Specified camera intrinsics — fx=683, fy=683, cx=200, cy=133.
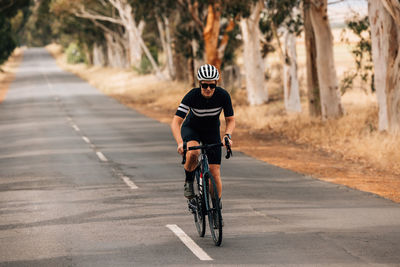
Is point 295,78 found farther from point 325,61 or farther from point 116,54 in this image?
point 116,54

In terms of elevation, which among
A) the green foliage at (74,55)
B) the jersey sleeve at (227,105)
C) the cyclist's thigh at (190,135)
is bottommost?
the cyclist's thigh at (190,135)

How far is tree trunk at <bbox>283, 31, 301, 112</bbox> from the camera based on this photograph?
25520 millimetres

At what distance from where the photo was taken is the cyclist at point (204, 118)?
7.38 m

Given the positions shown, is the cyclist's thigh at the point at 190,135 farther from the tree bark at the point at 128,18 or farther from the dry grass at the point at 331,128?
the tree bark at the point at 128,18

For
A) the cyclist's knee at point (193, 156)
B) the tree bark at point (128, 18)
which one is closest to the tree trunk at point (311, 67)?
the cyclist's knee at point (193, 156)

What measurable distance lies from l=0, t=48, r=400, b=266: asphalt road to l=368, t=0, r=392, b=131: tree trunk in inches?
137

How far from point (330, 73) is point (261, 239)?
1303cm

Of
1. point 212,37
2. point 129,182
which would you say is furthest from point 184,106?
point 212,37

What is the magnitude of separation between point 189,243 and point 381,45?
10309 millimetres

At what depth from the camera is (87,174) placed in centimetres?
1361

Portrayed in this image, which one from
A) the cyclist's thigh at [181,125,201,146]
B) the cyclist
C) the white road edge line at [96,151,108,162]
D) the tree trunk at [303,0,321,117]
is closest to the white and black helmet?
the cyclist

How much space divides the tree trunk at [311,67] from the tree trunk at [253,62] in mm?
6926

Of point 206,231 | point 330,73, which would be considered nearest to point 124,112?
point 330,73

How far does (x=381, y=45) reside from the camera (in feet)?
53.4
